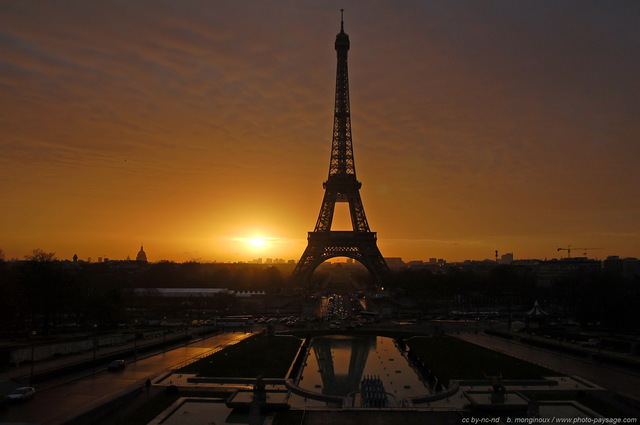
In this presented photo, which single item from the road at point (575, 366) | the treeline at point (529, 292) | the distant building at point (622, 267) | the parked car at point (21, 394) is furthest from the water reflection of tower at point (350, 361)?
the distant building at point (622, 267)

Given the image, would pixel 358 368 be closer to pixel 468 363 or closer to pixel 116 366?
pixel 468 363

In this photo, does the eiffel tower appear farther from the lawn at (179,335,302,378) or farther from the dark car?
the dark car

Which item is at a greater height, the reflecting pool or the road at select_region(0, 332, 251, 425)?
the road at select_region(0, 332, 251, 425)

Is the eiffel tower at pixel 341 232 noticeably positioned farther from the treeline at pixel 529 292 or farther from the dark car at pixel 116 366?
the dark car at pixel 116 366

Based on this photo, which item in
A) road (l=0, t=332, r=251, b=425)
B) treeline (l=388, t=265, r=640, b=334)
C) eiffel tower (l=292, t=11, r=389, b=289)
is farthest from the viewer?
eiffel tower (l=292, t=11, r=389, b=289)

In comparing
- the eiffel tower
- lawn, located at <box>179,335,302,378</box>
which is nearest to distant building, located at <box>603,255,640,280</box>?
the eiffel tower
